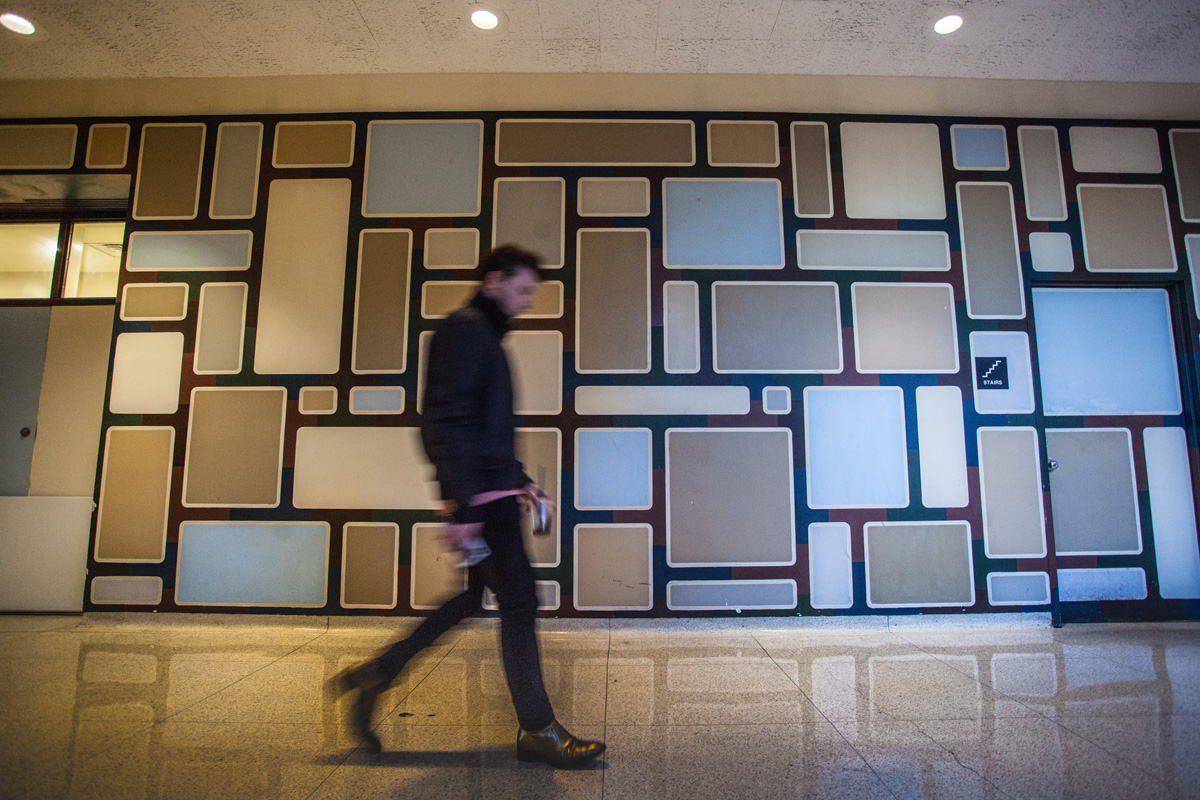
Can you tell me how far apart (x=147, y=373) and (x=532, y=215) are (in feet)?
7.70

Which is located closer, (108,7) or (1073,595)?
(108,7)

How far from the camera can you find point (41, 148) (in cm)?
330

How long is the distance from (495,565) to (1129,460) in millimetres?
3675

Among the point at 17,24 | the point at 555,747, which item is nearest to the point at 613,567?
the point at 555,747

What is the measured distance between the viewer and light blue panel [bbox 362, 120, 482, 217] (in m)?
3.19

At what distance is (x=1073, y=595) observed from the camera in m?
3.07

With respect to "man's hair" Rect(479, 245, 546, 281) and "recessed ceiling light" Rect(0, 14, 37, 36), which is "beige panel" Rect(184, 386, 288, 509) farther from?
"man's hair" Rect(479, 245, 546, 281)

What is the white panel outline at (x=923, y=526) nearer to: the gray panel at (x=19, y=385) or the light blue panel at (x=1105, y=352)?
the light blue panel at (x=1105, y=352)

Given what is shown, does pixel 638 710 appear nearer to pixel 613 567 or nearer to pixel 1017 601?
pixel 613 567

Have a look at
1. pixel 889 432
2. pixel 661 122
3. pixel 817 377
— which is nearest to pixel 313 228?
pixel 661 122

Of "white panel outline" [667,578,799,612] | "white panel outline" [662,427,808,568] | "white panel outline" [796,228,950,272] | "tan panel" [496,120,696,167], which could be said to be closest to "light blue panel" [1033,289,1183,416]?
"white panel outline" [796,228,950,272]

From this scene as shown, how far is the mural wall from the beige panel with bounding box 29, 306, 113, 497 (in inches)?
15.4

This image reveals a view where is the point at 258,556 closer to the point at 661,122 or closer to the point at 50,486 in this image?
the point at 50,486

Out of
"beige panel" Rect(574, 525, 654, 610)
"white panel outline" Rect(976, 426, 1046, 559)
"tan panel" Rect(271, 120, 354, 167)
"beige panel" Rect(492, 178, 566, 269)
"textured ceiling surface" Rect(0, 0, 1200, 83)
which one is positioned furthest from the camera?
"tan panel" Rect(271, 120, 354, 167)
